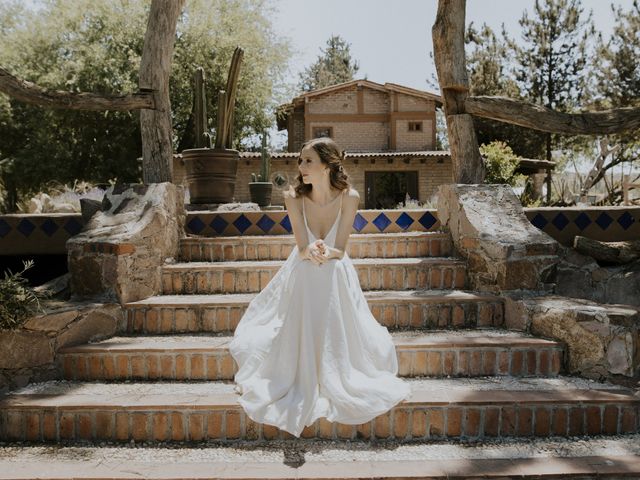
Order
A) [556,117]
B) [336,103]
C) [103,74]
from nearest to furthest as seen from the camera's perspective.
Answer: [556,117], [103,74], [336,103]

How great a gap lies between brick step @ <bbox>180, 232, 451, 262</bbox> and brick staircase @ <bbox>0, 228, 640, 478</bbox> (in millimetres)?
184

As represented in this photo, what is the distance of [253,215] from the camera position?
5629 mm

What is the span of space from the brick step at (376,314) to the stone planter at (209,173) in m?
3.50

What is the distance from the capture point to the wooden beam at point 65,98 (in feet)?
15.0

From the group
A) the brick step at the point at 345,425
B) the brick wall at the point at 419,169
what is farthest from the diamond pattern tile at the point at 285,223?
the brick wall at the point at 419,169

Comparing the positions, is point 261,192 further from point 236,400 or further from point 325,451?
point 325,451

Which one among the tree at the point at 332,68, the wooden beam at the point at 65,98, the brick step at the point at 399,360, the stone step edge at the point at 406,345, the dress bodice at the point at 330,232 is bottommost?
the brick step at the point at 399,360

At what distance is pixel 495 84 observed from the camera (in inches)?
953

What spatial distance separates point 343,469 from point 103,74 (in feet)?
62.1

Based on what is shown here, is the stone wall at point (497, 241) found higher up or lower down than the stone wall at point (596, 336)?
higher up

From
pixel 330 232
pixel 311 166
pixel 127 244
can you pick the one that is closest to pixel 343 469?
pixel 330 232

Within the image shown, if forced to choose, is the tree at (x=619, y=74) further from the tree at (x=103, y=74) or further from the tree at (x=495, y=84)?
the tree at (x=103, y=74)

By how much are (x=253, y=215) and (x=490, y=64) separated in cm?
2192

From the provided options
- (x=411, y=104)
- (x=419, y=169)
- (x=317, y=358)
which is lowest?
(x=317, y=358)
